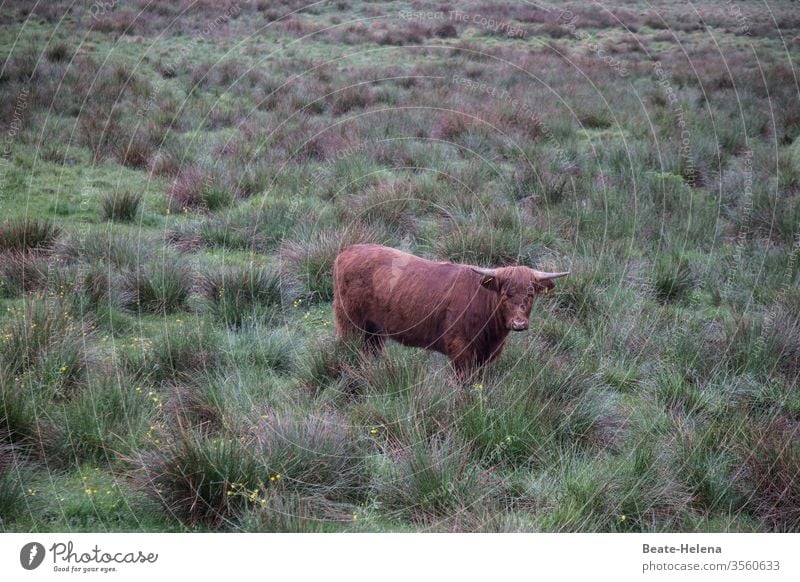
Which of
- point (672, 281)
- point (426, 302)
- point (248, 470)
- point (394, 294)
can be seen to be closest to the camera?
point (248, 470)

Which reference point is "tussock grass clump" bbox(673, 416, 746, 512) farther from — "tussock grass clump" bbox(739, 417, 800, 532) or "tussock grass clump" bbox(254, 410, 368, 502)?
"tussock grass clump" bbox(254, 410, 368, 502)

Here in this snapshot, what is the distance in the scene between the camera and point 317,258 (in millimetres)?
6359

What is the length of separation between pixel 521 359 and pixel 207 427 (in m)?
2.13

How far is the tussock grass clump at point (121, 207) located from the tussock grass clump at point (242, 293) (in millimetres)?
1651

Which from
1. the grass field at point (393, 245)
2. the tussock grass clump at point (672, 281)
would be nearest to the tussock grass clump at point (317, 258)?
the grass field at point (393, 245)

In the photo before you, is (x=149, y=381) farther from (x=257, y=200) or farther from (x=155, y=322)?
(x=257, y=200)

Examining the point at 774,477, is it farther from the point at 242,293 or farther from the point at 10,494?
the point at 10,494

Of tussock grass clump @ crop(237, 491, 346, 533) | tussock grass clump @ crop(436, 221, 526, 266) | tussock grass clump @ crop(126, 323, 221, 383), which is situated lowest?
tussock grass clump @ crop(237, 491, 346, 533)

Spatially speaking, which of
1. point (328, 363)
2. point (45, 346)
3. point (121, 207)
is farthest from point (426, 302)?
point (121, 207)

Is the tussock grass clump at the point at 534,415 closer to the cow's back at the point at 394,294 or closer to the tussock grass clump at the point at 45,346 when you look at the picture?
the cow's back at the point at 394,294

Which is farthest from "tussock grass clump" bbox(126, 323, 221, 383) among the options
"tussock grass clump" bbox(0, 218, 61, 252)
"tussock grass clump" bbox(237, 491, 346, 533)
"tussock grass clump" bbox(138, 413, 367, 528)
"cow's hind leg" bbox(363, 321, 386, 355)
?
"tussock grass clump" bbox(0, 218, 61, 252)
